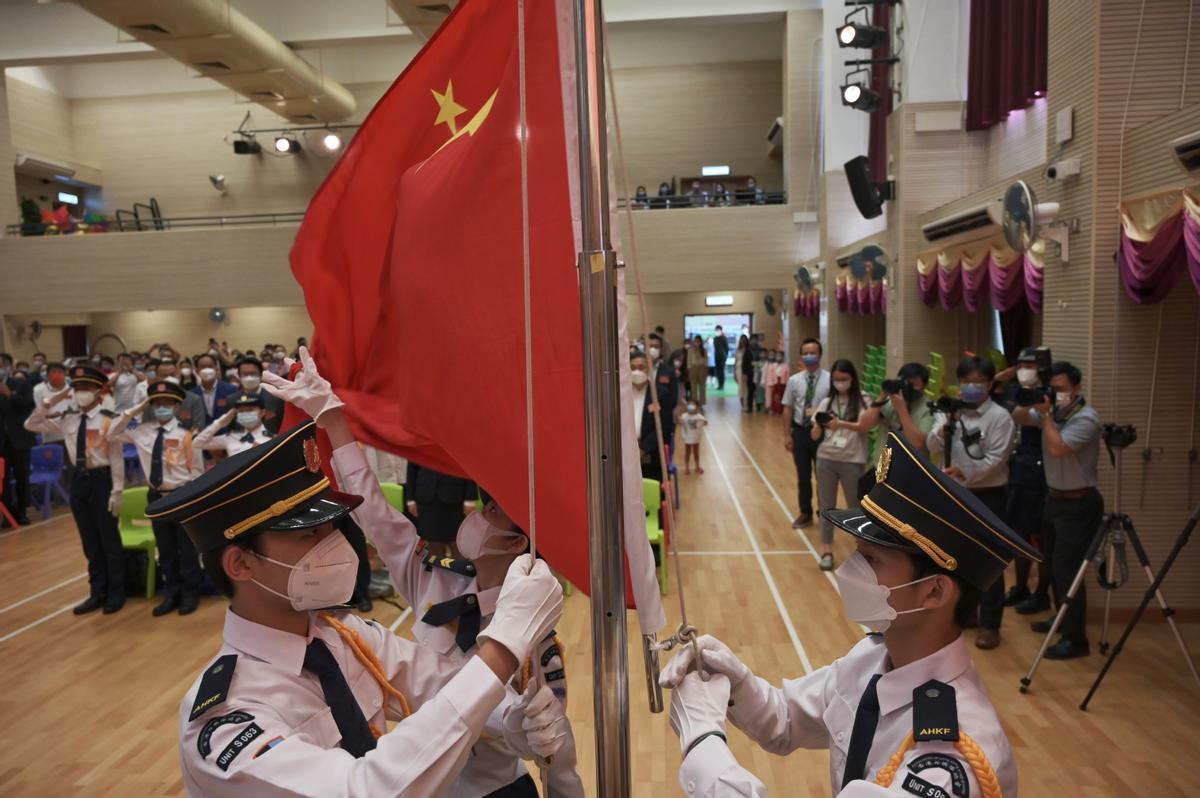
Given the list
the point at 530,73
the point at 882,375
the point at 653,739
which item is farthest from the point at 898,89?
the point at 530,73

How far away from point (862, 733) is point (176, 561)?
6.50 meters

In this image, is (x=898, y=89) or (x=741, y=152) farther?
(x=741, y=152)

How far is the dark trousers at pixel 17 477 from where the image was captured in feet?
33.4

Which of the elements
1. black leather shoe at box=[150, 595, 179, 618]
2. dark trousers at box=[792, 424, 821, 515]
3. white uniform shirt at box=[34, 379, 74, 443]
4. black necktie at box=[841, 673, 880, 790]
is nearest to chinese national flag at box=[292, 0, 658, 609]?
black necktie at box=[841, 673, 880, 790]

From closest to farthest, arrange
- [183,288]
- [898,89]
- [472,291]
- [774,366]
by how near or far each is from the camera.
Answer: [472,291], [898,89], [774,366], [183,288]

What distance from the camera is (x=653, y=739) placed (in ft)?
14.8

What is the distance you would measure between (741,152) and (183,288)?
14.8 meters

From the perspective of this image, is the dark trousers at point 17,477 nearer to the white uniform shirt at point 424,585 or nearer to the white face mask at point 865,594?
the white uniform shirt at point 424,585

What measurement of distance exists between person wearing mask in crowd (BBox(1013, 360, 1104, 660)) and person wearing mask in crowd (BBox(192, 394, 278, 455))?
18.2 ft

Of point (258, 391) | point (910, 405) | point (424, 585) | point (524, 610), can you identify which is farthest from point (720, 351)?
point (524, 610)

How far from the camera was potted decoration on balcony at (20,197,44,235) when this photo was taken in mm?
20531

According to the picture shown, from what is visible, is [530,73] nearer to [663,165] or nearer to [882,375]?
[882,375]

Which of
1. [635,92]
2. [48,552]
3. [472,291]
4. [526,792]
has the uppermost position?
[635,92]

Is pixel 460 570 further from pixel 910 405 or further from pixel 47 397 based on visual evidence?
pixel 47 397
